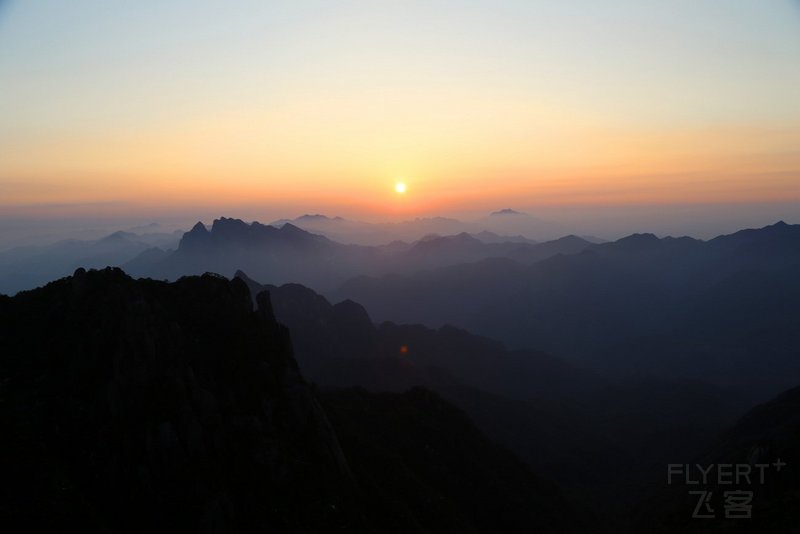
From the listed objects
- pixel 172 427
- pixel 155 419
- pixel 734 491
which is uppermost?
pixel 155 419

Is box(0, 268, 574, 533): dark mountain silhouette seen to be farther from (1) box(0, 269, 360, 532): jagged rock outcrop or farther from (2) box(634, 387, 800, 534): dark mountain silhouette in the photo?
(2) box(634, 387, 800, 534): dark mountain silhouette

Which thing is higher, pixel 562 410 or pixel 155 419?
pixel 155 419

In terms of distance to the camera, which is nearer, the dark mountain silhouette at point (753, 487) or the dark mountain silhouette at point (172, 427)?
the dark mountain silhouette at point (172, 427)

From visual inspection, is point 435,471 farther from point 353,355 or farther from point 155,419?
point 353,355

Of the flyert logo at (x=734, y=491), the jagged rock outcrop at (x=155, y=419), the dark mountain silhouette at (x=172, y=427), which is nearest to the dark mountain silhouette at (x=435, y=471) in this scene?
the dark mountain silhouette at (x=172, y=427)

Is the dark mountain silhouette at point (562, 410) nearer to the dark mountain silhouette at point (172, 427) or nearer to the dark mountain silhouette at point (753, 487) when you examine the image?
the dark mountain silhouette at point (753, 487)

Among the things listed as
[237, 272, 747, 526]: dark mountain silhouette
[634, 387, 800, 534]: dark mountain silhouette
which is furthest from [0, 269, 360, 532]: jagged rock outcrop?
[237, 272, 747, 526]: dark mountain silhouette

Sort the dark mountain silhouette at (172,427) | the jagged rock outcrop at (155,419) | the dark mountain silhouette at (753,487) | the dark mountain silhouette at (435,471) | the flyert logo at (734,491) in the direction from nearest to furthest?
1. the jagged rock outcrop at (155,419)
2. the dark mountain silhouette at (172,427)
3. the dark mountain silhouette at (753,487)
4. the flyert logo at (734,491)
5. the dark mountain silhouette at (435,471)

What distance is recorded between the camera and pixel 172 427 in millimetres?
39844

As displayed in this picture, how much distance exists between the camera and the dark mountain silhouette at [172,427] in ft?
119

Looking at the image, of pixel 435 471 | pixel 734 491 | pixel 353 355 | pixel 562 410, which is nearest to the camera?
pixel 734 491

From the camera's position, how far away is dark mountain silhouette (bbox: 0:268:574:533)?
3631cm

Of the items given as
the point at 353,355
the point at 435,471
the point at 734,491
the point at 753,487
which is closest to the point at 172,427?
the point at 435,471

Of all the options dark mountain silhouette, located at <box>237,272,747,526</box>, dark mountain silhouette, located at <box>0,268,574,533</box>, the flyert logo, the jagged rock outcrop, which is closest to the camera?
the jagged rock outcrop
